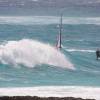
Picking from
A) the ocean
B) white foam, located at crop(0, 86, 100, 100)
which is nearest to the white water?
the ocean

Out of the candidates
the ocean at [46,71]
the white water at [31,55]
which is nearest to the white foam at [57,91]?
the ocean at [46,71]

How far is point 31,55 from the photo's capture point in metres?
35.8

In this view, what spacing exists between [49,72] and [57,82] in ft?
14.0

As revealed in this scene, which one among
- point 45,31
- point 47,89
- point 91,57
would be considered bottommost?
point 45,31

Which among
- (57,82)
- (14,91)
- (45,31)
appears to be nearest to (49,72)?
(57,82)

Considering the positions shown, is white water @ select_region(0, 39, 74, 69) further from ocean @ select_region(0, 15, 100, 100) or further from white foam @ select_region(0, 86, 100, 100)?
white foam @ select_region(0, 86, 100, 100)

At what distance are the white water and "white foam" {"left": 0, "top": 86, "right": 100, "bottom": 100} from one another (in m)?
9.36

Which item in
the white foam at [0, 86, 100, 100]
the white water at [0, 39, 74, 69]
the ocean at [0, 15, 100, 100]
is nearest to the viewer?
the white foam at [0, 86, 100, 100]

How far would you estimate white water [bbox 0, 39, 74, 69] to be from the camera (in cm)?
3388

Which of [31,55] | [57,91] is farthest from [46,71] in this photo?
[57,91]

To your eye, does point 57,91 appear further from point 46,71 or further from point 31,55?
point 31,55

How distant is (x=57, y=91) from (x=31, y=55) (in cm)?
1356

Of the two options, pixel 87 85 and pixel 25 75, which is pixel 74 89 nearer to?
pixel 87 85

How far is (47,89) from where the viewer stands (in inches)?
902
